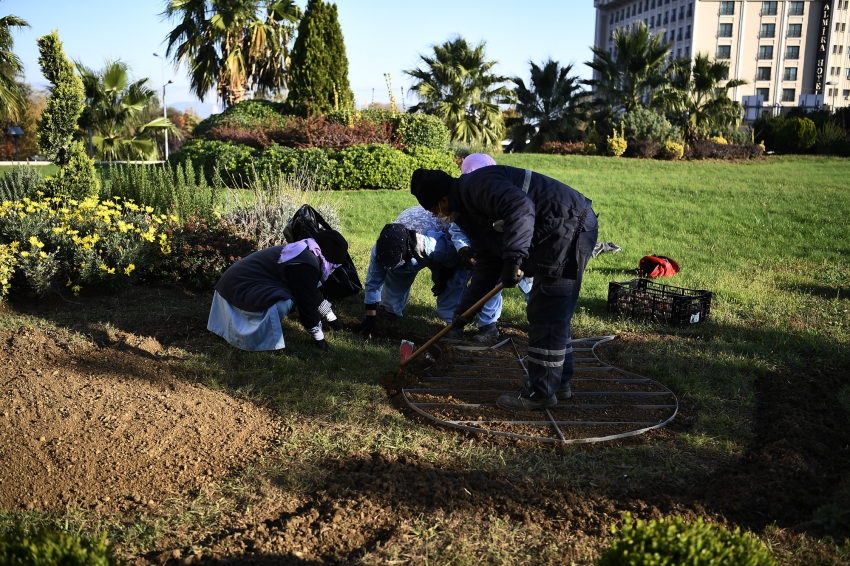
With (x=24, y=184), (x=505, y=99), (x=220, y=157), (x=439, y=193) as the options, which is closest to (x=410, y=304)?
(x=439, y=193)

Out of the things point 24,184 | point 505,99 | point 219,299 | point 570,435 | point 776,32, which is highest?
point 776,32

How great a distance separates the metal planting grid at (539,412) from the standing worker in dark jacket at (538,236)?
207mm

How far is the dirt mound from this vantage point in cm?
330

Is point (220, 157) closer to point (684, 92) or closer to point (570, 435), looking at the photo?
point (570, 435)

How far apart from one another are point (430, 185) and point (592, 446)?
180 cm

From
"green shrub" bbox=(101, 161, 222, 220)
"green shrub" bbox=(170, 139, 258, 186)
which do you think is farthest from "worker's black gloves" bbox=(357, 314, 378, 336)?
"green shrub" bbox=(170, 139, 258, 186)

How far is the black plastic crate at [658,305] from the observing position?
6.08m

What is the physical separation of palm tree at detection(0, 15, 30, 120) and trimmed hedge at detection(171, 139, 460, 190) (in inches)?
143

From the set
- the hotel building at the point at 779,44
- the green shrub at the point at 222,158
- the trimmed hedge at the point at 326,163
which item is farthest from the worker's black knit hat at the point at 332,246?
the hotel building at the point at 779,44

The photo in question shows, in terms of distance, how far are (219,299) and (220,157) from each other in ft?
29.7

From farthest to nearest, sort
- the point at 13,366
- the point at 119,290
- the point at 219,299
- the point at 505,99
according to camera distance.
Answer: the point at 505,99 < the point at 119,290 < the point at 219,299 < the point at 13,366

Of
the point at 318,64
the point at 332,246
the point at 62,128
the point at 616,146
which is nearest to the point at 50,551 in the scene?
the point at 332,246

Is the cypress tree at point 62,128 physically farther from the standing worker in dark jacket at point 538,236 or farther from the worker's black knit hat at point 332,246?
the standing worker in dark jacket at point 538,236

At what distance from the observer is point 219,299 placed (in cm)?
535
